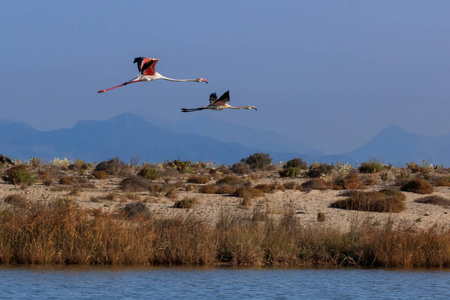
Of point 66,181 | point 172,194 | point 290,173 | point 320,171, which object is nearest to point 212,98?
point 172,194

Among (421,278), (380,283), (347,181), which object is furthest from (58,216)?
(347,181)

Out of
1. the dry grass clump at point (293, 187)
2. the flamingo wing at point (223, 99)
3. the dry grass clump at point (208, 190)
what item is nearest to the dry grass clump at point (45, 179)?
the dry grass clump at point (208, 190)

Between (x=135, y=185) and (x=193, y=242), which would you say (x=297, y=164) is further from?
(x=193, y=242)

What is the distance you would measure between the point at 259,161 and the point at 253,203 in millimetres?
19843

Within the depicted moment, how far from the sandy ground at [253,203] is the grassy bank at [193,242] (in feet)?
13.8

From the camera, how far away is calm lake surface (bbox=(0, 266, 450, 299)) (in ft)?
44.9

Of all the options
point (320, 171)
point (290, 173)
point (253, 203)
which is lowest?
point (253, 203)

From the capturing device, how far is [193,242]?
1683cm

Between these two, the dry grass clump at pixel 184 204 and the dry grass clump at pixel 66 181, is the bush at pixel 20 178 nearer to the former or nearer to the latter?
the dry grass clump at pixel 66 181

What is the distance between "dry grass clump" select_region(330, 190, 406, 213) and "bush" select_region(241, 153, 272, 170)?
1667cm

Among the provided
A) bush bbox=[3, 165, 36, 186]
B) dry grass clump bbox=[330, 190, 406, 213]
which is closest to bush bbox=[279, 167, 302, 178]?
dry grass clump bbox=[330, 190, 406, 213]

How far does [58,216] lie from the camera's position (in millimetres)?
16328

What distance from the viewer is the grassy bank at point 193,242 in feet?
53.0

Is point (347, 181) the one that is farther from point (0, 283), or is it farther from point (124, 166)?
point (0, 283)
